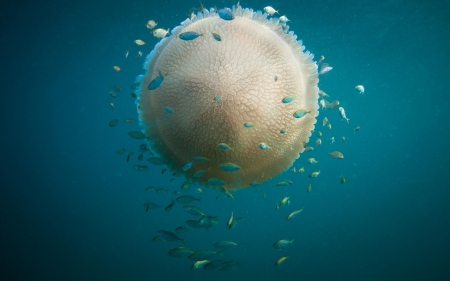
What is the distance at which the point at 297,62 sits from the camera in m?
3.79

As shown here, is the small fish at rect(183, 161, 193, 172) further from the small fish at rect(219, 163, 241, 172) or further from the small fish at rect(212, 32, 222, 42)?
the small fish at rect(212, 32, 222, 42)

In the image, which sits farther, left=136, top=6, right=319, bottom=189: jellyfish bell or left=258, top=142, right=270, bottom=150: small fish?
left=258, top=142, right=270, bottom=150: small fish

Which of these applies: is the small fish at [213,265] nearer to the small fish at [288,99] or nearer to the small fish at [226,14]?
the small fish at [288,99]

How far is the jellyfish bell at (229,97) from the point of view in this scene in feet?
10.7

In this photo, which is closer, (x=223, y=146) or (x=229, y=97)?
(x=229, y=97)

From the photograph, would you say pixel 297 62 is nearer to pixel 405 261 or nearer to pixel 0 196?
pixel 405 261

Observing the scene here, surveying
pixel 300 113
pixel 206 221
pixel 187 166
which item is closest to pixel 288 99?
pixel 300 113

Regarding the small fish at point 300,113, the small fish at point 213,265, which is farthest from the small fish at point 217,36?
the small fish at point 213,265

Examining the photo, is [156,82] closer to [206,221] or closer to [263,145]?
[263,145]

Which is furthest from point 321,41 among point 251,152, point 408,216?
point 408,216

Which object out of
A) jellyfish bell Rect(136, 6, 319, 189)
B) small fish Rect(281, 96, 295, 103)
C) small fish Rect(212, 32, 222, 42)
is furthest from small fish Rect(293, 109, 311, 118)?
small fish Rect(212, 32, 222, 42)

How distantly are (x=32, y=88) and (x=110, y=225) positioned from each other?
57.1 ft

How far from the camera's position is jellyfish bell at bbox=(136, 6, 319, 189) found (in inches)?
128

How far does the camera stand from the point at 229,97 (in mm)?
3217
